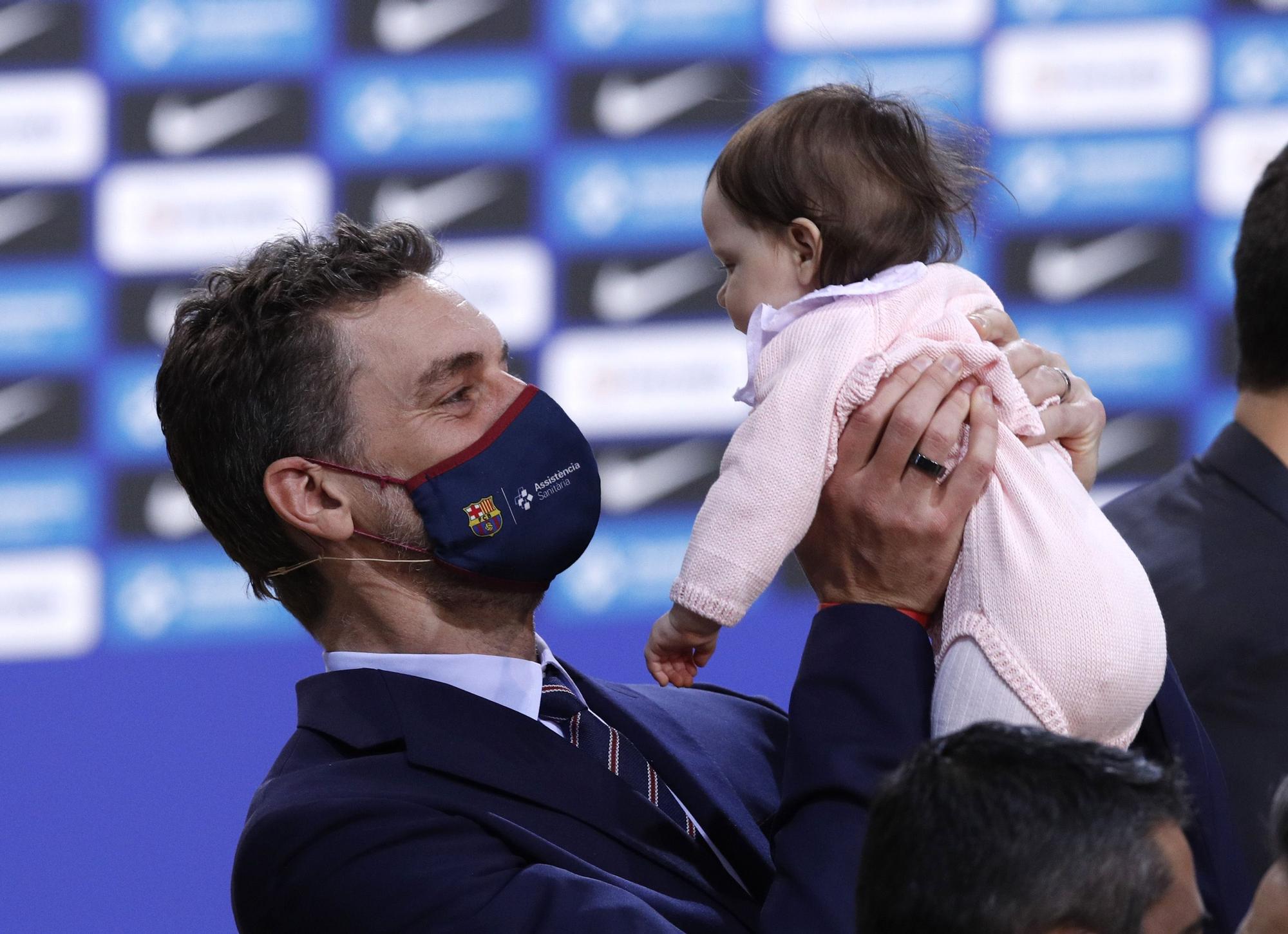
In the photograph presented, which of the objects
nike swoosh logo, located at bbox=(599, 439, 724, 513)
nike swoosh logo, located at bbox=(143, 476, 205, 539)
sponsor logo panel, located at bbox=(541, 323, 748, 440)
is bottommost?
nike swoosh logo, located at bbox=(599, 439, 724, 513)

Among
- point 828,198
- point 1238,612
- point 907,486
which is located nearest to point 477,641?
point 907,486

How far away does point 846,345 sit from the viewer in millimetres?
1452

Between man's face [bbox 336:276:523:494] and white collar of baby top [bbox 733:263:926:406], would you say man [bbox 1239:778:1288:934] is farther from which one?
man's face [bbox 336:276:523:494]

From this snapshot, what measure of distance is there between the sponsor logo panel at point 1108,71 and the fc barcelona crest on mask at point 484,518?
1867 millimetres

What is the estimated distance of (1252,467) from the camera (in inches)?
68.4

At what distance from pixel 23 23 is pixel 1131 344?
2386 millimetres

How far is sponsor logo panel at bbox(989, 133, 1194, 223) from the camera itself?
302 cm

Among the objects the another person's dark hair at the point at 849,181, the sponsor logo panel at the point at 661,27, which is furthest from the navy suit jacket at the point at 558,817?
the sponsor logo panel at the point at 661,27

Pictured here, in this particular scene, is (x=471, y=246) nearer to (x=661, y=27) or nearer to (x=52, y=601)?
(x=661, y=27)

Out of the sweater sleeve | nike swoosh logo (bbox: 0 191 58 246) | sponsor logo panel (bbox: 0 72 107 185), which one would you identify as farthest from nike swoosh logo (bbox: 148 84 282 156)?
the sweater sleeve

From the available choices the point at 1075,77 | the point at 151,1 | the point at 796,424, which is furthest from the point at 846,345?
the point at 151,1

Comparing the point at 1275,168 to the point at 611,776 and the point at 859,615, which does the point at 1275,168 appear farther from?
the point at 611,776

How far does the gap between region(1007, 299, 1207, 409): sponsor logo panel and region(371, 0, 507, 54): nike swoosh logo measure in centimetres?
127

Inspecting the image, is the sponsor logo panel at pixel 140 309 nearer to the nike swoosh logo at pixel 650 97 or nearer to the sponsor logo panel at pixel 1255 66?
the nike swoosh logo at pixel 650 97
